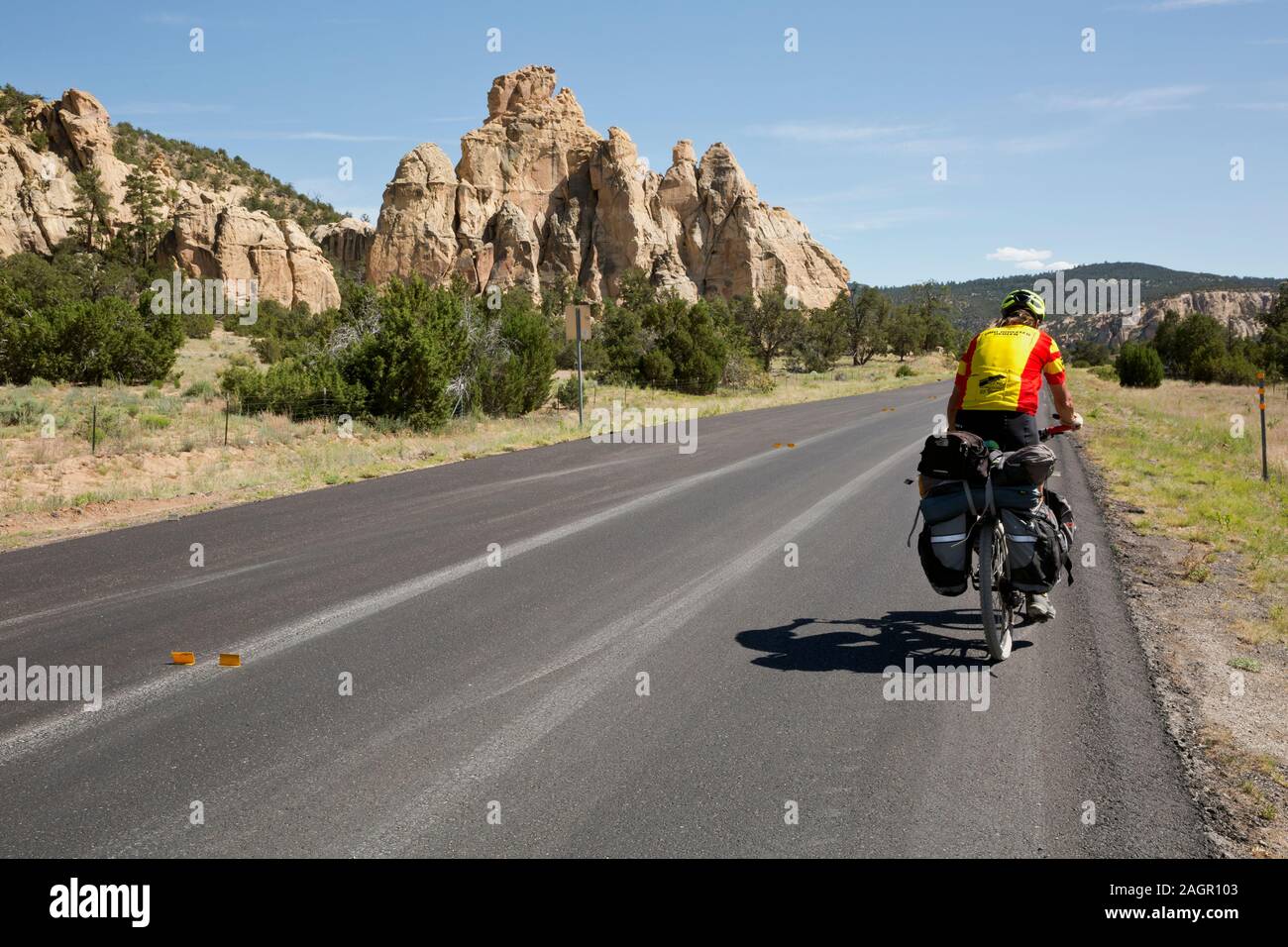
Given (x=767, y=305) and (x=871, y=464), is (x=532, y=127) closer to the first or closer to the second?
(x=767, y=305)

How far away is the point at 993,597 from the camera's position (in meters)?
5.25

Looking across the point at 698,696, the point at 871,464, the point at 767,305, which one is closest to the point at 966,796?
the point at 698,696

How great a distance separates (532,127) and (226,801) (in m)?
110

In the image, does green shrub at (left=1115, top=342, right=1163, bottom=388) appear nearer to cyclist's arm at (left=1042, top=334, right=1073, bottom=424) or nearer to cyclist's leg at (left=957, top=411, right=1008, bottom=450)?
cyclist's arm at (left=1042, top=334, right=1073, bottom=424)

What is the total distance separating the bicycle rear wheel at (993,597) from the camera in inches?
206

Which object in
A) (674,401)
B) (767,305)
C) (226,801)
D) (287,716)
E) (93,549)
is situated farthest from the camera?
(767,305)

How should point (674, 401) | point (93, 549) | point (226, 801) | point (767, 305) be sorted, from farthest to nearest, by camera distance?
point (767, 305)
point (674, 401)
point (93, 549)
point (226, 801)

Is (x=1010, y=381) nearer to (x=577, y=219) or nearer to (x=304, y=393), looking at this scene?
(x=304, y=393)

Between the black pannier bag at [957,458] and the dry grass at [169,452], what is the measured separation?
9250 millimetres

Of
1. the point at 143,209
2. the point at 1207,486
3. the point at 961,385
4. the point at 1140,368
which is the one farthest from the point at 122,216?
the point at 961,385

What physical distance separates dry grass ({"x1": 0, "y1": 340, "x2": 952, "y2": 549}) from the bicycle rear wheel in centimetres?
950

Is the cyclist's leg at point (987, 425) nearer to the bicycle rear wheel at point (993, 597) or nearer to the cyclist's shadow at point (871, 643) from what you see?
the bicycle rear wheel at point (993, 597)

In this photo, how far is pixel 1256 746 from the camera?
164 inches

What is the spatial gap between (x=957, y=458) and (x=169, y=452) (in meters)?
16.6
